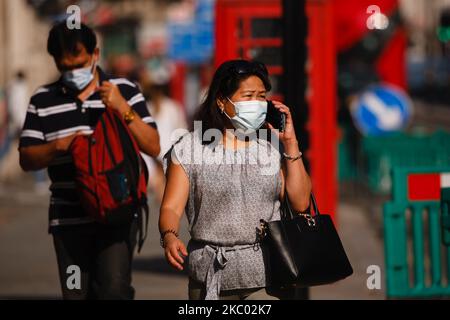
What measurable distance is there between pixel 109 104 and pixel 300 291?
1.44 metres


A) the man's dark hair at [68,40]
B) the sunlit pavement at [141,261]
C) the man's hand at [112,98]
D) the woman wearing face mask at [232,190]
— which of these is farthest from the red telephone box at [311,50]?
the woman wearing face mask at [232,190]

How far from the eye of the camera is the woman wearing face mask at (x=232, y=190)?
449 cm

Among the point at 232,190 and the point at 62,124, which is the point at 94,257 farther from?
the point at 232,190

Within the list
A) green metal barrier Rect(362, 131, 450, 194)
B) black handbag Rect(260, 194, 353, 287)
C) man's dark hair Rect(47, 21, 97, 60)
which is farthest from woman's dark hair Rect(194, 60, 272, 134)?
green metal barrier Rect(362, 131, 450, 194)

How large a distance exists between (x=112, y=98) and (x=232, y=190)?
98 cm

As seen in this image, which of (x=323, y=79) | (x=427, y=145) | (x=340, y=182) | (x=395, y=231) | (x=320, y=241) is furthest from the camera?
(x=340, y=182)

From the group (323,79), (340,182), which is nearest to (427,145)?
(340,182)

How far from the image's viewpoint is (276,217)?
461 centimetres

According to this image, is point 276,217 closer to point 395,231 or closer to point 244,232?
point 244,232

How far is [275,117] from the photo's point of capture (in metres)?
4.63

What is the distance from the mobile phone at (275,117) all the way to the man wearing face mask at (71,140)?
2.75ft

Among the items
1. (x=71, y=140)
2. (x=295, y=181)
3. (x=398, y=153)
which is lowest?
(x=398, y=153)

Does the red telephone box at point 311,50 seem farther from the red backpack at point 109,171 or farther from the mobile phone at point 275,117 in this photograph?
the mobile phone at point 275,117

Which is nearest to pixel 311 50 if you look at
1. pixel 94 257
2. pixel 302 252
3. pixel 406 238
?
pixel 406 238
